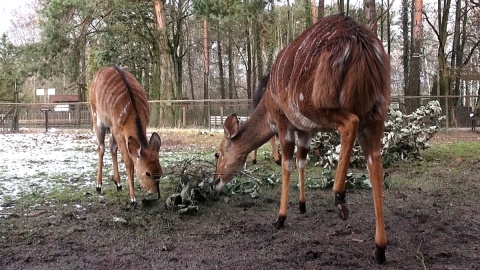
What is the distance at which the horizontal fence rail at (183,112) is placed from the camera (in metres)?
16.5

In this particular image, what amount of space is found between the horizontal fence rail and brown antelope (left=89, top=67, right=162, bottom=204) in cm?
761

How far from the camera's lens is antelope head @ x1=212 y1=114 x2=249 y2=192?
5012mm

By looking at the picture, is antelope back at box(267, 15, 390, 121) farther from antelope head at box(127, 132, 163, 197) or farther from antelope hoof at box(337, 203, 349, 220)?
antelope head at box(127, 132, 163, 197)

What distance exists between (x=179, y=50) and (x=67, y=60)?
13.7 metres

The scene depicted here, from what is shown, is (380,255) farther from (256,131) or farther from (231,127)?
(231,127)

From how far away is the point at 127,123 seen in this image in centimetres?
527

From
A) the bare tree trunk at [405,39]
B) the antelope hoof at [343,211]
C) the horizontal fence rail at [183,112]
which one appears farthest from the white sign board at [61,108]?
the antelope hoof at [343,211]

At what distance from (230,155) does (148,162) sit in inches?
34.8

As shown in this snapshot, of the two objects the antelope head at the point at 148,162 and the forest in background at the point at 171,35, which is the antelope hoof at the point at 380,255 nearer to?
the antelope head at the point at 148,162

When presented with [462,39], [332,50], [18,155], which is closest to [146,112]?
[332,50]

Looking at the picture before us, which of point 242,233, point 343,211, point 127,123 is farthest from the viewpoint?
point 127,123

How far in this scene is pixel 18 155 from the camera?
966 centimetres

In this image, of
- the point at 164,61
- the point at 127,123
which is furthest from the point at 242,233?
the point at 164,61

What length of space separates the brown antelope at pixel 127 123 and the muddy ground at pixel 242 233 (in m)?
0.37
